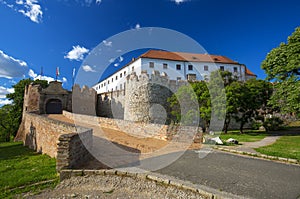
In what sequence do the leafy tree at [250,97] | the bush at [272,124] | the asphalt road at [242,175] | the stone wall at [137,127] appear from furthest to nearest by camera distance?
the bush at [272,124] → the leafy tree at [250,97] → the stone wall at [137,127] → the asphalt road at [242,175]

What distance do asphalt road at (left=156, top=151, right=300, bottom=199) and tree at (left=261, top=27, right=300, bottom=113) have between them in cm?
607

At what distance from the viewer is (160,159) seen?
5500 millimetres

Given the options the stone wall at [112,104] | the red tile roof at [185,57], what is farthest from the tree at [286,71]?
the red tile roof at [185,57]

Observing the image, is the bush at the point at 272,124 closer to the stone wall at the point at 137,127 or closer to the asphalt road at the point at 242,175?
the stone wall at the point at 137,127

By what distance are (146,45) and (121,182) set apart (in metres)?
8.76

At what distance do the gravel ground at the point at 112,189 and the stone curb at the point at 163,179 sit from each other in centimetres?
7

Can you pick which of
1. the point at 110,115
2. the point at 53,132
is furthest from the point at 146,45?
the point at 110,115

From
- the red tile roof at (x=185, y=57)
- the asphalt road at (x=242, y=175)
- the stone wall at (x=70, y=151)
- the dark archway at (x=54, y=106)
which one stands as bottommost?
the asphalt road at (x=242, y=175)

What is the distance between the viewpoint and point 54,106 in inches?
984

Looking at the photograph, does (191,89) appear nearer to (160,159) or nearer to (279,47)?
(279,47)

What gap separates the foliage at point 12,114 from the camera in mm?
26409

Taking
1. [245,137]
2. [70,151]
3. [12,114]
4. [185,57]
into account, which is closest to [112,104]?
[12,114]

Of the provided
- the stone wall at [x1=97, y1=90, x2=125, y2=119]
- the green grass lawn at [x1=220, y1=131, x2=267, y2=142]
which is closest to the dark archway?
the stone wall at [x1=97, y1=90, x2=125, y2=119]

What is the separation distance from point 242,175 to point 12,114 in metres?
33.7
